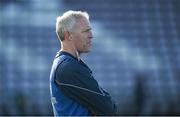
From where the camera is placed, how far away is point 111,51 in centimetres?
2070

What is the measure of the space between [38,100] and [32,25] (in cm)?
332

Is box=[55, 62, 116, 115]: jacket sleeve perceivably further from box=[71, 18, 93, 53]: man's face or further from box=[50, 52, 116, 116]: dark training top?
box=[71, 18, 93, 53]: man's face

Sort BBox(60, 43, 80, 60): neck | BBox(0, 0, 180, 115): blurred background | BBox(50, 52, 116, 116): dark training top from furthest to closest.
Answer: BBox(0, 0, 180, 115): blurred background
BBox(60, 43, 80, 60): neck
BBox(50, 52, 116, 116): dark training top

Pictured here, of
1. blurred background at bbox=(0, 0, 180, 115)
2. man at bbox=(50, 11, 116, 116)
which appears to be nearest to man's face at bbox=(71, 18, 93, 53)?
man at bbox=(50, 11, 116, 116)

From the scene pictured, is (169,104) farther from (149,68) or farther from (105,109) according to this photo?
(105,109)

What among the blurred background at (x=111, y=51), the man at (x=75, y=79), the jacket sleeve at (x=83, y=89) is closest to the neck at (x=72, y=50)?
the man at (x=75, y=79)

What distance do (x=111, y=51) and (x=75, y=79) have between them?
1822cm

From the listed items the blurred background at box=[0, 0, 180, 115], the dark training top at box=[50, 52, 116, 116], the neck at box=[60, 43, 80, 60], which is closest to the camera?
the dark training top at box=[50, 52, 116, 116]

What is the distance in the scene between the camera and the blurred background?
1934 centimetres

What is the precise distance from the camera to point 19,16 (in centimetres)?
2045

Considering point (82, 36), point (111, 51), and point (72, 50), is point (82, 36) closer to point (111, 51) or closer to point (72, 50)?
point (72, 50)

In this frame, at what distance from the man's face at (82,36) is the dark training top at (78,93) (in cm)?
9

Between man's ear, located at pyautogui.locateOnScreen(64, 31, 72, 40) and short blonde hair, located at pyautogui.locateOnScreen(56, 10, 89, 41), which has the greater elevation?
short blonde hair, located at pyautogui.locateOnScreen(56, 10, 89, 41)

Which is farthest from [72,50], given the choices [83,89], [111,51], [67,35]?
[111,51]
